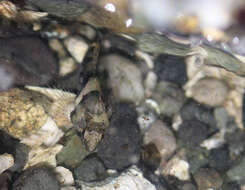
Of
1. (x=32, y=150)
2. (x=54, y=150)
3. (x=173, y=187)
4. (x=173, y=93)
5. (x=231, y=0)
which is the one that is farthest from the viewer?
(x=173, y=93)

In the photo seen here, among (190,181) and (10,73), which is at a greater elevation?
(10,73)

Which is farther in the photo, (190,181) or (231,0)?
(190,181)

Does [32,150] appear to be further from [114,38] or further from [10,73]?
[114,38]

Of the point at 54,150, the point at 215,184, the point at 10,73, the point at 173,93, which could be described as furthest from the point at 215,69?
the point at 10,73

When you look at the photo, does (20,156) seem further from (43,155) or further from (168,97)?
(168,97)

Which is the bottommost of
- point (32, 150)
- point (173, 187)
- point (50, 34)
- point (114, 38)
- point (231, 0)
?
point (173, 187)

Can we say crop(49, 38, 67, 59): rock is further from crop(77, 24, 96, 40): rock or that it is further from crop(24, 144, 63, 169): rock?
crop(24, 144, 63, 169): rock

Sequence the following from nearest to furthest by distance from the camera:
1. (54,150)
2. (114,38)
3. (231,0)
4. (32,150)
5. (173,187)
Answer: (231,0) < (32,150) < (54,150) < (114,38) < (173,187)

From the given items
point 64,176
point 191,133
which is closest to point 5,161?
point 64,176
